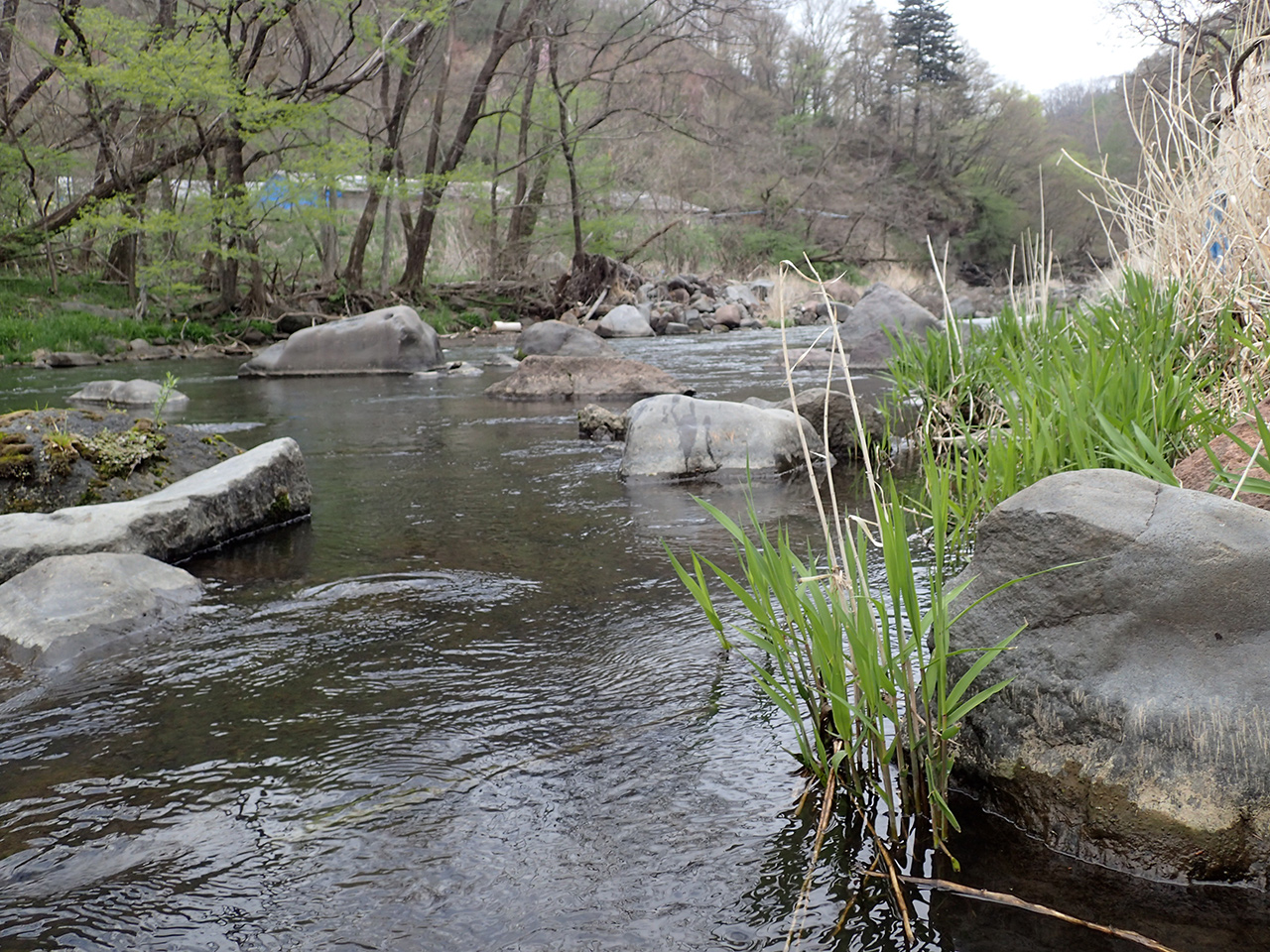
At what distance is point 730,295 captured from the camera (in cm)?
2438

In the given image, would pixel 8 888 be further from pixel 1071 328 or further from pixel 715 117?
pixel 715 117

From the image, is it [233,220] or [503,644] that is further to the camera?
[233,220]

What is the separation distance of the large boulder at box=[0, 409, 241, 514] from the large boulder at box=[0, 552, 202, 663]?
3.94ft

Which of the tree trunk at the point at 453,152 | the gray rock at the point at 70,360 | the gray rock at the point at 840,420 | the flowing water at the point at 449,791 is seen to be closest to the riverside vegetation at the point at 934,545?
the flowing water at the point at 449,791


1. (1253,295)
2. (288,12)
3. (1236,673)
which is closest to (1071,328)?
(1253,295)

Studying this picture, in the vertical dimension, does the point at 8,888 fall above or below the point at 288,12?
below

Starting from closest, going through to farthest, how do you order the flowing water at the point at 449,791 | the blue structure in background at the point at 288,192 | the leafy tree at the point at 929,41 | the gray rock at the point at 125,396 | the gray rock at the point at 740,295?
the flowing water at the point at 449,791, the gray rock at the point at 125,396, the blue structure in background at the point at 288,192, the gray rock at the point at 740,295, the leafy tree at the point at 929,41

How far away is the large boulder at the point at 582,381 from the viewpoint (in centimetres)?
1042

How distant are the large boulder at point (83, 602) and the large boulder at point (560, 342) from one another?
10629 mm

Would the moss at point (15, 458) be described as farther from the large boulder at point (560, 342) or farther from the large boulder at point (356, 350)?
the large boulder at point (560, 342)

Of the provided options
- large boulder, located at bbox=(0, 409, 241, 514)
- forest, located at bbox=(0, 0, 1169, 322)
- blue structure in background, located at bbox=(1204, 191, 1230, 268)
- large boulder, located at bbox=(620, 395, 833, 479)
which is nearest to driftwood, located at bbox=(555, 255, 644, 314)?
forest, located at bbox=(0, 0, 1169, 322)

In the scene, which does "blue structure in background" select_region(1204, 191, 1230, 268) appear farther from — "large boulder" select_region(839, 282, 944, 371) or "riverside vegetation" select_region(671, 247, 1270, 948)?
"large boulder" select_region(839, 282, 944, 371)

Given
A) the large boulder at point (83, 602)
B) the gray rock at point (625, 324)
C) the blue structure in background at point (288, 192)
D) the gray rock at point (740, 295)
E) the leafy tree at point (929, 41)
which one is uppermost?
the leafy tree at point (929, 41)

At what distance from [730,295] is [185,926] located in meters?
23.3
